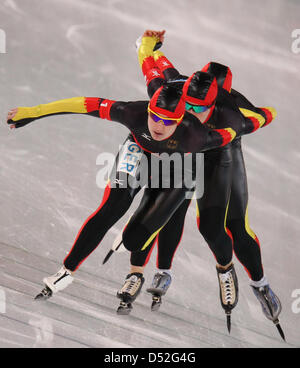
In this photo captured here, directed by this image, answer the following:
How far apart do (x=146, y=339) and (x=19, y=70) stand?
394 cm

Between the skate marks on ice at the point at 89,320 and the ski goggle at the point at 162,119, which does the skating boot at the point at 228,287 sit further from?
the ski goggle at the point at 162,119

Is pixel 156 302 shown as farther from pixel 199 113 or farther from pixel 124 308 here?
pixel 199 113

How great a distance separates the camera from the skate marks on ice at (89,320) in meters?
Result: 4.51

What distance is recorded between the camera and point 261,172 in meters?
6.83

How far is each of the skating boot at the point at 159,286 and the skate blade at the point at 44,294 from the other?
30.6 inches

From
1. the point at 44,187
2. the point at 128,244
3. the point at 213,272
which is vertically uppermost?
the point at 44,187

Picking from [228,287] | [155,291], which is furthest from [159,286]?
[228,287]

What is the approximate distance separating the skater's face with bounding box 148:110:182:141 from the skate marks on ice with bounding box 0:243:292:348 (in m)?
1.54

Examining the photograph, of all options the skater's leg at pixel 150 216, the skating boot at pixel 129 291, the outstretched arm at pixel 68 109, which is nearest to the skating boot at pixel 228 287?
the skating boot at pixel 129 291

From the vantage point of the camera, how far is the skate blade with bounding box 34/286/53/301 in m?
4.62

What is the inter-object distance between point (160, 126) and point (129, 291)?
1.29 metres
